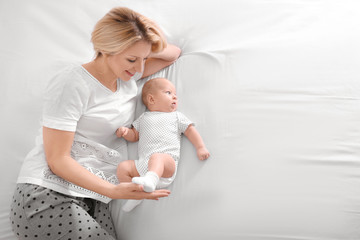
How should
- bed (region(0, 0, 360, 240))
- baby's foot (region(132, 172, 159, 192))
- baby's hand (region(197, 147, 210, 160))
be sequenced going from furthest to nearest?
baby's hand (region(197, 147, 210, 160)) < bed (region(0, 0, 360, 240)) < baby's foot (region(132, 172, 159, 192))

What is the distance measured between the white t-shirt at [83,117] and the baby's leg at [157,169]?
0.16 meters

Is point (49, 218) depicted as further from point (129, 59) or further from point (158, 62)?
point (158, 62)

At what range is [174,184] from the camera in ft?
4.02

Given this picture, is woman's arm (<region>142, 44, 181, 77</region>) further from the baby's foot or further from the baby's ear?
the baby's foot

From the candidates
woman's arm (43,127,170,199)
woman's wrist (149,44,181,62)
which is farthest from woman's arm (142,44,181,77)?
woman's arm (43,127,170,199)

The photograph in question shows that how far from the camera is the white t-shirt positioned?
1081 millimetres

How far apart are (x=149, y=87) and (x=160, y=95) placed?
0.05m

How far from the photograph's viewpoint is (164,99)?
130 centimetres

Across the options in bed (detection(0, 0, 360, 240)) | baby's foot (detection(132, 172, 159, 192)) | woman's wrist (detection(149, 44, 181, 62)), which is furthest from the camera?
woman's wrist (detection(149, 44, 181, 62))

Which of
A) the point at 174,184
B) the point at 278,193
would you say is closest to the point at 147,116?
the point at 174,184

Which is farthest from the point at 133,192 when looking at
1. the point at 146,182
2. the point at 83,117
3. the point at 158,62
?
the point at 158,62

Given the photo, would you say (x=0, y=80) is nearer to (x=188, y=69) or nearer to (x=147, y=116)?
(x=147, y=116)

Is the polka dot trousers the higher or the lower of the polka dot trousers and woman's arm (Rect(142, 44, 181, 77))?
the lower

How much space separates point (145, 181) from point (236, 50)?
64cm
